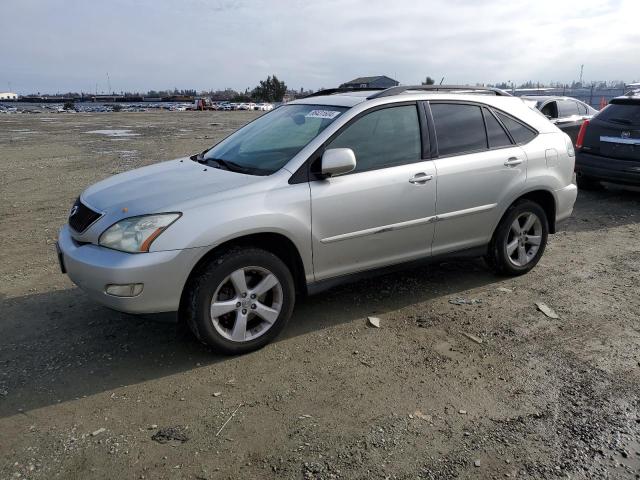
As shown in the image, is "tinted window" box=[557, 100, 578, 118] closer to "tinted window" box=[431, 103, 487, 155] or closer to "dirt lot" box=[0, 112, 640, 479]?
"dirt lot" box=[0, 112, 640, 479]

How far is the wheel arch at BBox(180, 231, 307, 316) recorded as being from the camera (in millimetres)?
3596

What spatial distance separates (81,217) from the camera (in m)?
3.89

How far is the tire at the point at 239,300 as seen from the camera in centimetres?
357

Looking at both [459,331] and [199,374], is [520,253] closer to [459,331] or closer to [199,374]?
[459,331]

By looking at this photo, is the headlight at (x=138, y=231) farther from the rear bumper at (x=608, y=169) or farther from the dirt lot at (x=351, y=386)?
the rear bumper at (x=608, y=169)

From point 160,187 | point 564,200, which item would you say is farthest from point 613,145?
point 160,187

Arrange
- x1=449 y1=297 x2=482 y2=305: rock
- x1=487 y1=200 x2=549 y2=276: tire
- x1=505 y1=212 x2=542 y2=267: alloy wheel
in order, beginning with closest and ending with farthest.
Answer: x1=449 y1=297 x2=482 y2=305: rock < x1=487 y1=200 x2=549 y2=276: tire < x1=505 y1=212 x2=542 y2=267: alloy wheel

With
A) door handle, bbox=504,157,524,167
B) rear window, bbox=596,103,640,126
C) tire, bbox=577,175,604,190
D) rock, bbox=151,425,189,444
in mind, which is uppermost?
rear window, bbox=596,103,640,126

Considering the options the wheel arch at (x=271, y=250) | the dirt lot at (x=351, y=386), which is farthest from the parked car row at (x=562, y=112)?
the wheel arch at (x=271, y=250)

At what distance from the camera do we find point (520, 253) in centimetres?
529

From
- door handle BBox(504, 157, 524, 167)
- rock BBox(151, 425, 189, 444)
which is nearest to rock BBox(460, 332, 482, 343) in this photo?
door handle BBox(504, 157, 524, 167)

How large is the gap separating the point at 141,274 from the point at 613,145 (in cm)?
776

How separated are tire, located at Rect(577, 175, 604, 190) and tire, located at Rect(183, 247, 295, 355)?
745 cm

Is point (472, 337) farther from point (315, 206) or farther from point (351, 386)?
point (315, 206)
